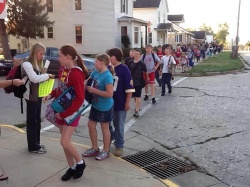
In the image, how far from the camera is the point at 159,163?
17.4ft

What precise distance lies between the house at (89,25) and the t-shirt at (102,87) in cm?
2574

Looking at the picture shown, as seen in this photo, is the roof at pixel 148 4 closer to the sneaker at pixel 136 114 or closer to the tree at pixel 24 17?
the tree at pixel 24 17

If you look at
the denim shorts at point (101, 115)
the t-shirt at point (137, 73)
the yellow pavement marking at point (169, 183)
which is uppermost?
the t-shirt at point (137, 73)

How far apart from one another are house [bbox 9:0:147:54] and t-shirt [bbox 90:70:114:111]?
25.7m

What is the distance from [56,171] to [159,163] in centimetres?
169

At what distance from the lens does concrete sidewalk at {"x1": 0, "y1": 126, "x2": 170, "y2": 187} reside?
4.23 metres

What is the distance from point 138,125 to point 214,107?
3.02 m

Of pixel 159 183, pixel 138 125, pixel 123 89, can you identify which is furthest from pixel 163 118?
pixel 159 183

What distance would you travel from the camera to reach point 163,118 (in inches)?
322

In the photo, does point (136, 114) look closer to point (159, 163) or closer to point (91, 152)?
point (159, 163)

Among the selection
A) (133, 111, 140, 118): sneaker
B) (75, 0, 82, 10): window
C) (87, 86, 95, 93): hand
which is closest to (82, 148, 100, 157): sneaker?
(87, 86, 95, 93): hand

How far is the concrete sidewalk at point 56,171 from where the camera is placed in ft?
13.9

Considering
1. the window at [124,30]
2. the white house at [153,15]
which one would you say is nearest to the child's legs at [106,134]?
the window at [124,30]

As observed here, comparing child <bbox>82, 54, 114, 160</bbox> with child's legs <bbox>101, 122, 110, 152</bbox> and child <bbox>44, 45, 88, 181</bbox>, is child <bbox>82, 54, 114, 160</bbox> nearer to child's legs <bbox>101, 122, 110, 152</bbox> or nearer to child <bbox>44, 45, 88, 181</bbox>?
child's legs <bbox>101, 122, 110, 152</bbox>
